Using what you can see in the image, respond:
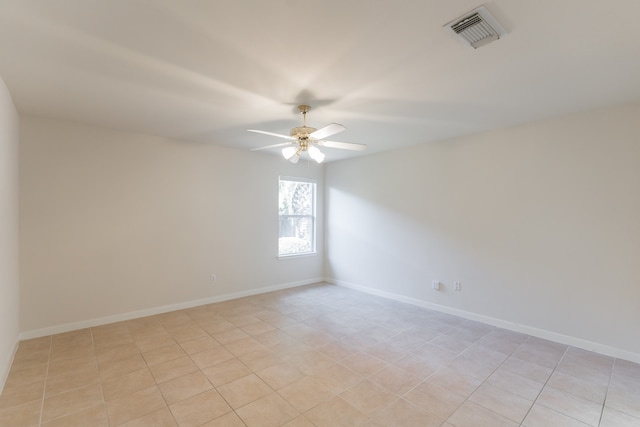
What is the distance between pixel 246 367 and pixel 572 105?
13.4 ft

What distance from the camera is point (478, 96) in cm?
266

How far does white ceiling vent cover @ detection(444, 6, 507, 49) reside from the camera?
159cm

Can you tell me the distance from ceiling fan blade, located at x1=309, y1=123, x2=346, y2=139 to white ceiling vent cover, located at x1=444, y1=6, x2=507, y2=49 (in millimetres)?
1056

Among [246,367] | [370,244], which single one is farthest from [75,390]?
[370,244]

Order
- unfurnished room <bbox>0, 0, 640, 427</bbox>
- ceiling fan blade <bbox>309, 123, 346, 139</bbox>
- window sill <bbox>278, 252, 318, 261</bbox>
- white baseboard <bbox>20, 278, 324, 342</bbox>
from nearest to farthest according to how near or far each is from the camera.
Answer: unfurnished room <bbox>0, 0, 640, 427</bbox>, ceiling fan blade <bbox>309, 123, 346, 139</bbox>, white baseboard <bbox>20, 278, 324, 342</bbox>, window sill <bbox>278, 252, 318, 261</bbox>

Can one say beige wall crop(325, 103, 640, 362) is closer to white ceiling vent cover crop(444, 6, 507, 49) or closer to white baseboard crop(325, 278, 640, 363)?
white baseboard crop(325, 278, 640, 363)

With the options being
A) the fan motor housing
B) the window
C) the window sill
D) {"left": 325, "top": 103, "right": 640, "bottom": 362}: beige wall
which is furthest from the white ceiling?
the window sill

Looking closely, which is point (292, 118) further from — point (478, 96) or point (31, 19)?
point (31, 19)

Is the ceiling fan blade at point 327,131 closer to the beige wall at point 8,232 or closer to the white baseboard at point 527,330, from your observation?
the beige wall at point 8,232

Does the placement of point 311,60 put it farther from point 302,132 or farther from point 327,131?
point 302,132

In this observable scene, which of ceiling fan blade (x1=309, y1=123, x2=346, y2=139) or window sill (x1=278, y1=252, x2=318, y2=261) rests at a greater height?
ceiling fan blade (x1=309, y1=123, x2=346, y2=139)

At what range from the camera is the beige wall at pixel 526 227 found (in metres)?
2.85

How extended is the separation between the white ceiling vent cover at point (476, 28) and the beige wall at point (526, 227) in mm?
2134

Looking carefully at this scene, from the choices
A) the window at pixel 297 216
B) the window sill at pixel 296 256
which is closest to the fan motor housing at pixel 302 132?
the window at pixel 297 216
